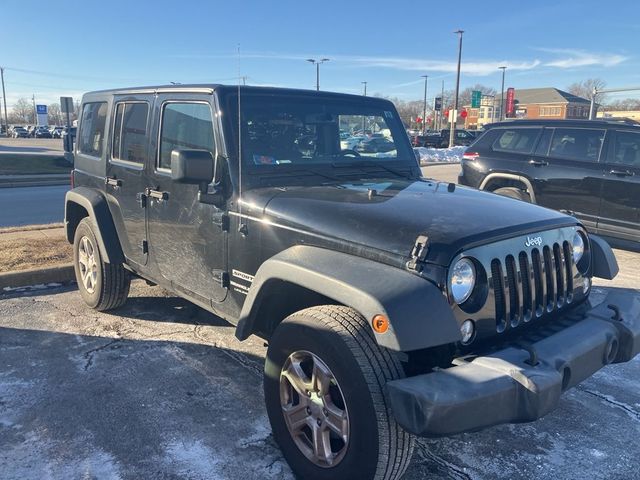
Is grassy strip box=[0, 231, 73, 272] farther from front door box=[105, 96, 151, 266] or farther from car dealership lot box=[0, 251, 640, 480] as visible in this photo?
front door box=[105, 96, 151, 266]

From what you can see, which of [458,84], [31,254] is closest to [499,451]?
[31,254]

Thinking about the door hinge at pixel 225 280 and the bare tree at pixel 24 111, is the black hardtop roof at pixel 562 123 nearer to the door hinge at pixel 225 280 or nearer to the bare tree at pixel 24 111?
the door hinge at pixel 225 280

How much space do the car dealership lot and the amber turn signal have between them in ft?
3.29

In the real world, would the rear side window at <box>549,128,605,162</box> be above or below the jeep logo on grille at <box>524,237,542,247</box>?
above

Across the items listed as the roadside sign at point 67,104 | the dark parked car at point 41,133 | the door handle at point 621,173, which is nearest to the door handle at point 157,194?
the door handle at point 621,173

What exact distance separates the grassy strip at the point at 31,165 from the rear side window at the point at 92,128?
53.1ft

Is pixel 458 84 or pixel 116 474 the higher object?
pixel 458 84

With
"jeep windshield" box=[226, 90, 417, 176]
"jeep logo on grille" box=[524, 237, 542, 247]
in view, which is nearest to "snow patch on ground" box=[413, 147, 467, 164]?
"jeep windshield" box=[226, 90, 417, 176]

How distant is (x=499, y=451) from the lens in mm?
3117

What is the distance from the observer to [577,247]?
328 centimetres

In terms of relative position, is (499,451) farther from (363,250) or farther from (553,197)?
(553,197)

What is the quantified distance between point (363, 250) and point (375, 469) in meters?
0.97

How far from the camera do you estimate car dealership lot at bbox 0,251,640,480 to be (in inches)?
115

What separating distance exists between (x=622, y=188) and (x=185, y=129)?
599 centimetres
